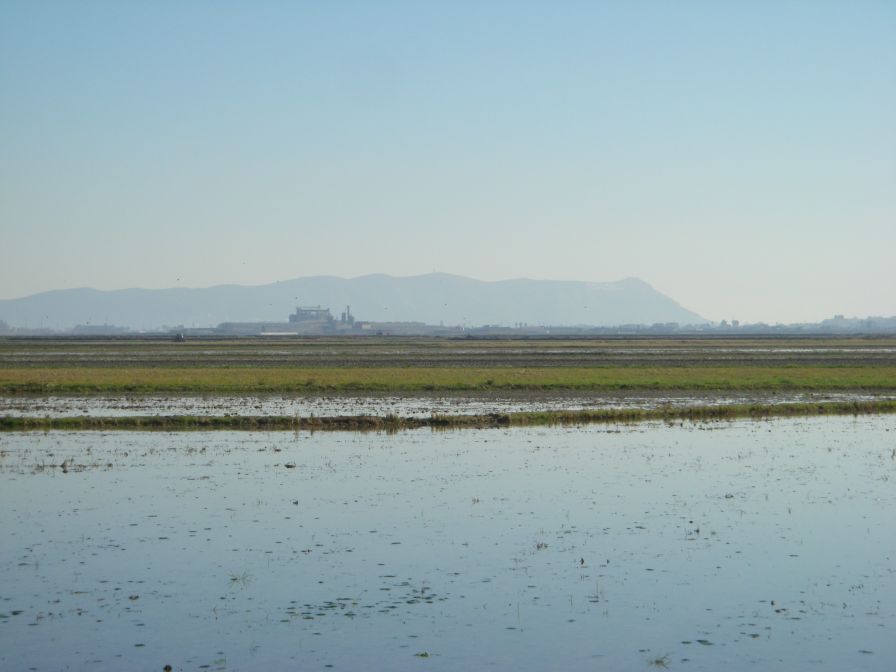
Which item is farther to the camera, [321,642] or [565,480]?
[565,480]

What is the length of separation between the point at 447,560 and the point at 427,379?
131ft

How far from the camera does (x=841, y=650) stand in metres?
11.9

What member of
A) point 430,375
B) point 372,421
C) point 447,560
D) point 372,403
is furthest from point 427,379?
point 447,560

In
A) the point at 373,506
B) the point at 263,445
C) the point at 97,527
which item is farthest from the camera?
the point at 263,445

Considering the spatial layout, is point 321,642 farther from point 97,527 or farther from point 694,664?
point 97,527

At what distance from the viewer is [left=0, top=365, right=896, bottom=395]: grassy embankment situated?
4962 centimetres

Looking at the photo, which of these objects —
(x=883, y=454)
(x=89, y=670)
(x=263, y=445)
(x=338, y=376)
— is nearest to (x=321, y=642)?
(x=89, y=670)

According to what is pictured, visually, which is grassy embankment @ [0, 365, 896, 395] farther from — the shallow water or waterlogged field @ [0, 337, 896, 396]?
the shallow water

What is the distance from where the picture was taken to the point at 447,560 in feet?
52.0

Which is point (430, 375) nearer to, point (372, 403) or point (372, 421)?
point (372, 403)

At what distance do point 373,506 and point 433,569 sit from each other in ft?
15.9

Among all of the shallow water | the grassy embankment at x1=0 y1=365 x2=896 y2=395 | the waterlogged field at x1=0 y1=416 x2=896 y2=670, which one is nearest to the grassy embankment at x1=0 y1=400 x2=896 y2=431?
the shallow water

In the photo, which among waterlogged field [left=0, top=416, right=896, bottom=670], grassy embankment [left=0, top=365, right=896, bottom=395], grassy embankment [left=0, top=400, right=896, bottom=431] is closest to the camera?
waterlogged field [left=0, top=416, right=896, bottom=670]

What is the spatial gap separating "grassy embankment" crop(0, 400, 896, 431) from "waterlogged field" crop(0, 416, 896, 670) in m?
6.10
